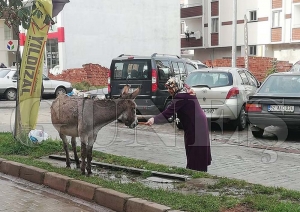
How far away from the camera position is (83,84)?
2694cm

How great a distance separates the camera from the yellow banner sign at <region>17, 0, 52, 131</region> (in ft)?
30.2

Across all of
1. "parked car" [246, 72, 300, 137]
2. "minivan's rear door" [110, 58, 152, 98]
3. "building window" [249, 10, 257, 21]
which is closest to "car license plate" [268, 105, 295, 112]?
"parked car" [246, 72, 300, 137]

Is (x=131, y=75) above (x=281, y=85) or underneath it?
above

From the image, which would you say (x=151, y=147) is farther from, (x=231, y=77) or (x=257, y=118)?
(x=231, y=77)

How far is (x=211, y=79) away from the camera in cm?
1225

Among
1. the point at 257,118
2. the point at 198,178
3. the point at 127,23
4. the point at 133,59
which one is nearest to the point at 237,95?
the point at 257,118

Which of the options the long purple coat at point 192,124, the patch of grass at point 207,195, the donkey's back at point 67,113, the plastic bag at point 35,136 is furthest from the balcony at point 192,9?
the long purple coat at point 192,124

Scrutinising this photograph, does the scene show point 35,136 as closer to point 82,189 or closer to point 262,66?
point 82,189

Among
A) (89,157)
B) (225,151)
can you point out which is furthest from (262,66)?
(89,157)

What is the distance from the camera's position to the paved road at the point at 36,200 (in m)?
6.09

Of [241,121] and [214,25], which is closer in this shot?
[241,121]

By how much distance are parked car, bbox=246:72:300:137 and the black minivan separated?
3486 mm

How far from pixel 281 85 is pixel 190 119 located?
4.78 metres

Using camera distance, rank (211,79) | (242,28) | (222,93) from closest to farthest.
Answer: (222,93)
(211,79)
(242,28)
